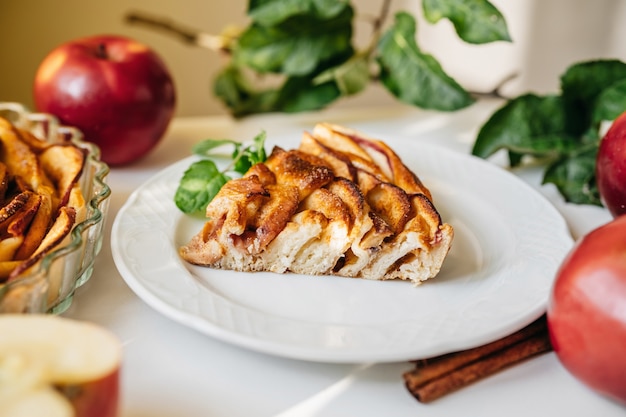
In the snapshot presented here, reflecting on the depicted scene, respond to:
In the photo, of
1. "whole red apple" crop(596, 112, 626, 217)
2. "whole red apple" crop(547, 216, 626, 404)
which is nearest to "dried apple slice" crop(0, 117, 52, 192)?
"whole red apple" crop(547, 216, 626, 404)

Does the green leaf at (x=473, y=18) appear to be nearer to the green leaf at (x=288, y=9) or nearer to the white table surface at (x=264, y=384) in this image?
the green leaf at (x=288, y=9)

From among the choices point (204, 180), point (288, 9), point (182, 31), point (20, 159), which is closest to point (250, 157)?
point (204, 180)

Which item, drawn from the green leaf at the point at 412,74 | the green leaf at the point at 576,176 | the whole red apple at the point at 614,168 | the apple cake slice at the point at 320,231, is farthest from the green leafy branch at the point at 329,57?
the apple cake slice at the point at 320,231

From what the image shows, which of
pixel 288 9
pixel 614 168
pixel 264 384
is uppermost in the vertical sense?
pixel 288 9

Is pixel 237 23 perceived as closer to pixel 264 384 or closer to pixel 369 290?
pixel 369 290

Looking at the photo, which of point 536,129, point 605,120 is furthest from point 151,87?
point 605,120

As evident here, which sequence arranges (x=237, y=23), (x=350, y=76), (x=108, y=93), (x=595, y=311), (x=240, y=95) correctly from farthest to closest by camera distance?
(x=237, y=23)
(x=240, y=95)
(x=350, y=76)
(x=108, y=93)
(x=595, y=311)

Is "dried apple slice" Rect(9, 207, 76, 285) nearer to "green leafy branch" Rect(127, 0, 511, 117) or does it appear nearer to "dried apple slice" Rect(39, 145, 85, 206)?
"dried apple slice" Rect(39, 145, 85, 206)
